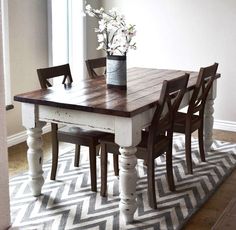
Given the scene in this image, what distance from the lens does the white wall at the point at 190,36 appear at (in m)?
4.95

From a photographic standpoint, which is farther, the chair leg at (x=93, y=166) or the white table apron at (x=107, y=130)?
the chair leg at (x=93, y=166)

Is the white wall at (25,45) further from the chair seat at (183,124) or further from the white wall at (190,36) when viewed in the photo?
the chair seat at (183,124)

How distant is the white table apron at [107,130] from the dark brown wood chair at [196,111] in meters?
0.71

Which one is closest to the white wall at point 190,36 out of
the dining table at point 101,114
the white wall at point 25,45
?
the white wall at point 25,45

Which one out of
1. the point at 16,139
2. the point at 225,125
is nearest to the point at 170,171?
the point at 16,139

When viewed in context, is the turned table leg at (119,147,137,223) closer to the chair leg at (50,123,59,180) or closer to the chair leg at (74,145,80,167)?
the chair leg at (50,123,59,180)

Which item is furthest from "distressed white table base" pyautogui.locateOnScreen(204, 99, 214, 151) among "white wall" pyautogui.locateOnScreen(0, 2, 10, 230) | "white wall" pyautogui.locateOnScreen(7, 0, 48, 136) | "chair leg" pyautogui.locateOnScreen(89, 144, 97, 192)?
"white wall" pyautogui.locateOnScreen(0, 2, 10, 230)

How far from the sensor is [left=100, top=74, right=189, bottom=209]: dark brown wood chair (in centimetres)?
299

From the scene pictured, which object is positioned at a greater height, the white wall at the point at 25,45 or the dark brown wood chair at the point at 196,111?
the white wall at the point at 25,45

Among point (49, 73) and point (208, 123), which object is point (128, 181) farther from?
point (208, 123)

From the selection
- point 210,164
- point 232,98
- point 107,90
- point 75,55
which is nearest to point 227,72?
point 232,98

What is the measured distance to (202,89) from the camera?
12.3 feet

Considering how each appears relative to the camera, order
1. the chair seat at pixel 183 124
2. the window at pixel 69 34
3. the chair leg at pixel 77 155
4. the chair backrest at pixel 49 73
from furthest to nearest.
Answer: the window at pixel 69 34 < the chair leg at pixel 77 155 < the chair seat at pixel 183 124 < the chair backrest at pixel 49 73

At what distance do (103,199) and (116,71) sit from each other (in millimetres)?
909
